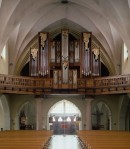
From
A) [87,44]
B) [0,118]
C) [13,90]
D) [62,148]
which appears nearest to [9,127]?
[0,118]

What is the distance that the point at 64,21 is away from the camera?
36.4m

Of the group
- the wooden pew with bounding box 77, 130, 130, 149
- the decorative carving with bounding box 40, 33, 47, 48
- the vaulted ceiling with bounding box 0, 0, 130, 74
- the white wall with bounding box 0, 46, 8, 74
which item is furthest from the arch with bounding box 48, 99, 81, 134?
the wooden pew with bounding box 77, 130, 130, 149

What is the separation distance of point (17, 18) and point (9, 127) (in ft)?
39.3

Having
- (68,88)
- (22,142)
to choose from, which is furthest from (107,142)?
(68,88)

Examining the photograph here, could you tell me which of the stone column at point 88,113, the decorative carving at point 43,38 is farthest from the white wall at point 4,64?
the stone column at point 88,113

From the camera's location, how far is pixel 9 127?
3628 centimetres

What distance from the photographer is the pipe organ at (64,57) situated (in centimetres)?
Answer: 3328

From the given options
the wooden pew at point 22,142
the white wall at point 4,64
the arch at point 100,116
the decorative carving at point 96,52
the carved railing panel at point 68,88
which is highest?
the decorative carving at point 96,52

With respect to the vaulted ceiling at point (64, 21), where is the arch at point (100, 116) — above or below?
below

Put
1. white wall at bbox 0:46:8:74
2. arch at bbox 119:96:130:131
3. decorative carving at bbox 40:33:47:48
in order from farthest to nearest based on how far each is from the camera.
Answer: arch at bbox 119:96:130:131
decorative carving at bbox 40:33:47:48
white wall at bbox 0:46:8:74

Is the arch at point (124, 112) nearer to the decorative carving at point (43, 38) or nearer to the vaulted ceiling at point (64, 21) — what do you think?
the vaulted ceiling at point (64, 21)

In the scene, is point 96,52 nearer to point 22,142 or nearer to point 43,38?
point 43,38

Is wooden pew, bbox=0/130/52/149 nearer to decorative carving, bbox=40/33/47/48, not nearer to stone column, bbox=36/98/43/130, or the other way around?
stone column, bbox=36/98/43/130

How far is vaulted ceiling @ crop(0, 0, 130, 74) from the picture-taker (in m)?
27.6
